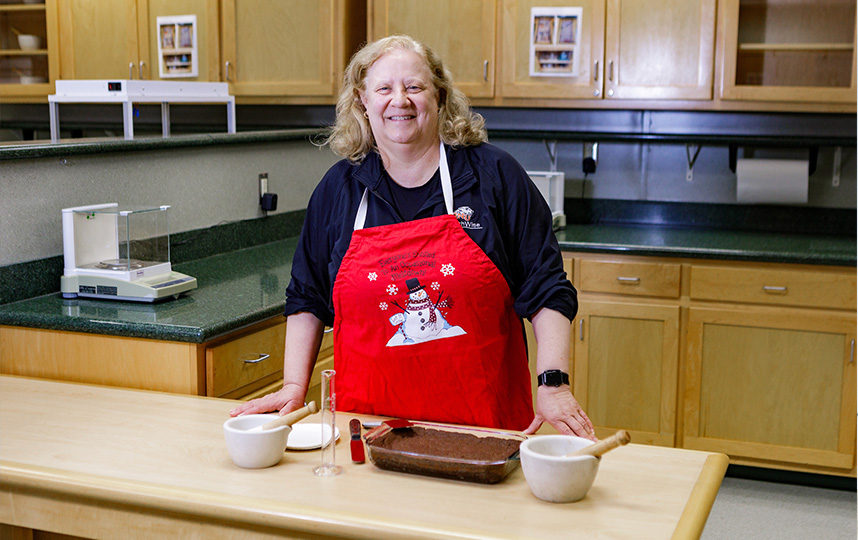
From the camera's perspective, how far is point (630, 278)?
3371mm

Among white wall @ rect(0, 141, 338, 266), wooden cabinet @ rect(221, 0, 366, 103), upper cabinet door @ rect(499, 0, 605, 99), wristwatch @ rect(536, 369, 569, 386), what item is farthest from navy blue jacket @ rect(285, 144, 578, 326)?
wooden cabinet @ rect(221, 0, 366, 103)

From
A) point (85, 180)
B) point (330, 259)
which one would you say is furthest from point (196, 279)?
point (330, 259)

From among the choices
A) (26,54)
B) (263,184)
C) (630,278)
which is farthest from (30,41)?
(630,278)

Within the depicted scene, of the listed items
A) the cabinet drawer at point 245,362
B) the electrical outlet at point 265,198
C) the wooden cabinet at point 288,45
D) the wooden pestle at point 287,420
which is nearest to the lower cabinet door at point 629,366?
the electrical outlet at point 265,198

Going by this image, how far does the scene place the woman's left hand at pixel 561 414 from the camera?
1.60 metres

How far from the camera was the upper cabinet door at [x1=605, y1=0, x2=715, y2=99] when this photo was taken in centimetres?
347

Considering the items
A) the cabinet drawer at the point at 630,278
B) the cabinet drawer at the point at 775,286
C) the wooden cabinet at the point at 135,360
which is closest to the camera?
the wooden cabinet at the point at 135,360

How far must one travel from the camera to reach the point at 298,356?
1.86m

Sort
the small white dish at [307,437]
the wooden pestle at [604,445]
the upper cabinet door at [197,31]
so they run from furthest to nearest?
the upper cabinet door at [197,31]
the small white dish at [307,437]
the wooden pestle at [604,445]

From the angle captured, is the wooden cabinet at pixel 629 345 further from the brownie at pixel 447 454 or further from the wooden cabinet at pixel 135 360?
the brownie at pixel 447 454

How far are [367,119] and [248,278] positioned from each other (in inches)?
37.7

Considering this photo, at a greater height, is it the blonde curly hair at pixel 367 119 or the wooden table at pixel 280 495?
the blonde curly hair at pixel 367 119

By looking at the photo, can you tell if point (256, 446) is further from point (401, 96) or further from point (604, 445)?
point (401, 96)

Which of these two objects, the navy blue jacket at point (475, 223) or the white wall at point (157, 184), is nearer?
the navy blue jacket at point (475, 223)
